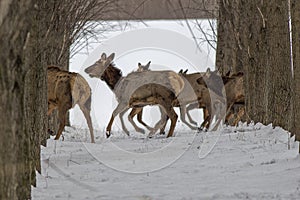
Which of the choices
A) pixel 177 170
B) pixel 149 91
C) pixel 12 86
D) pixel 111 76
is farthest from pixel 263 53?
pixel 12 86

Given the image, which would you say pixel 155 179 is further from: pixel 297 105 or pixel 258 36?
pixel 258 36

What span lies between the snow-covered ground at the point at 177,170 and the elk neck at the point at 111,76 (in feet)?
13.4

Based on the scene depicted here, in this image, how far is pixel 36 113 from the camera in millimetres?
8062

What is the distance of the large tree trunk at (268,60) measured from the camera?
1254 centimetres

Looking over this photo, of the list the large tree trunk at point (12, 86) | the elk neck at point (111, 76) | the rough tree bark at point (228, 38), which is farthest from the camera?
the rough tree bark at point (228, 38)

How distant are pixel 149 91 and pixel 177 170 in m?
7.18

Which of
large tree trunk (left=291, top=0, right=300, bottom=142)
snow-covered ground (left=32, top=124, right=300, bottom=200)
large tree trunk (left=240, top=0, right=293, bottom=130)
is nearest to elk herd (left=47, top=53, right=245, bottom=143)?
large tree trunk (left=240, top=0, right=293, bottom=130)

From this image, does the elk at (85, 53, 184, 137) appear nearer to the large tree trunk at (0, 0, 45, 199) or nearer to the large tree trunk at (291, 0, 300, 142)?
the large tree trunk at (291, 0, 300, 142)

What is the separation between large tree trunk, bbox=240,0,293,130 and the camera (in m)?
12.5

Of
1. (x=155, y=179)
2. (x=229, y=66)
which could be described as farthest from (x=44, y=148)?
(x=229, y=66)

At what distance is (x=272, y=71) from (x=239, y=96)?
5.95 meters

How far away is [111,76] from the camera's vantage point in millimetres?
16734

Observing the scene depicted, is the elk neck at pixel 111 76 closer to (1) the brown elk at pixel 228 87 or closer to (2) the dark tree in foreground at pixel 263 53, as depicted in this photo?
(1) the brown elk at pixel 228 87

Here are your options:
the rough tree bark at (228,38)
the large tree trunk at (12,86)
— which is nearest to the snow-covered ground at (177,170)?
the large tree trunk at (12,86)
